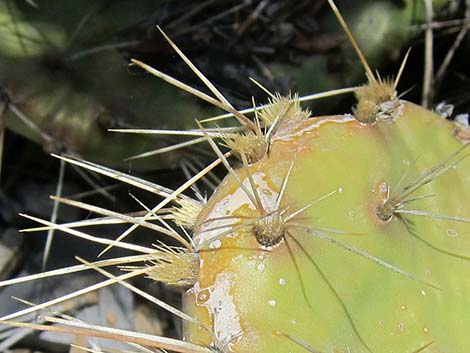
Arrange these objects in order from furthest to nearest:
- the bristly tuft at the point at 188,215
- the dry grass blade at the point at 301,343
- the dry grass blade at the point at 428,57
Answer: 1. the dry grass blade at the point at 428,57
2. the bristly tuft at the point at 188,215
3. the dry grass blade at the point at 301,343

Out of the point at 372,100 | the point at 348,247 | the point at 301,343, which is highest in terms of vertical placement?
the point at 372,100

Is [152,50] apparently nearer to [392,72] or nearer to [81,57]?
[81,57]

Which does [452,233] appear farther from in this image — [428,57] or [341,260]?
[428,57]

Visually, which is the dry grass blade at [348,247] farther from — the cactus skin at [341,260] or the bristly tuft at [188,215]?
the bristly tuft at [188,215]

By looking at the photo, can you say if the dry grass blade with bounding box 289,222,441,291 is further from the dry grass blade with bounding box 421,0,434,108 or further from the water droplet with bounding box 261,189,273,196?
the dry grass blade with bounding box 421,0,434,108

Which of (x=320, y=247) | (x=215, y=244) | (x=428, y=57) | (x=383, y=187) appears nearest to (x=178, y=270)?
(x=215, y=244)

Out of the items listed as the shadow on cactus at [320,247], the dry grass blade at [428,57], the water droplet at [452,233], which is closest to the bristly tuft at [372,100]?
the shadow on cactus at [320,247]

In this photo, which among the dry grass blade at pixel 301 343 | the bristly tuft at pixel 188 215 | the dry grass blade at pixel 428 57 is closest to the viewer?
the dry grass blade at pixel 301 343
